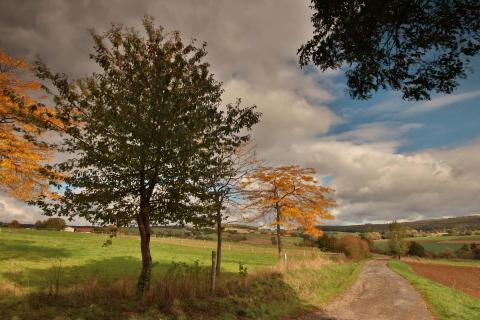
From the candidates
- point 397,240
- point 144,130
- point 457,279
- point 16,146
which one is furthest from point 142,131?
point 397,240

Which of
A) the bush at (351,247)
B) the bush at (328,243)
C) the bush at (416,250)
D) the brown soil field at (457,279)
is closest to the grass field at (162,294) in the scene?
the brown soil field at (457,279)

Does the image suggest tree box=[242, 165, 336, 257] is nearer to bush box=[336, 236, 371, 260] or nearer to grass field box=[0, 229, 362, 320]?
grass field box=[0, 229, 362, 320]

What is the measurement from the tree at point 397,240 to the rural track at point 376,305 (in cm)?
6092

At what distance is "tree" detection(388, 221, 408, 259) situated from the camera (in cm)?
7644

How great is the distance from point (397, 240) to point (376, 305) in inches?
2714

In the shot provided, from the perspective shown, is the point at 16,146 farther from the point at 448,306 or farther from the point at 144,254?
the point at 448,306

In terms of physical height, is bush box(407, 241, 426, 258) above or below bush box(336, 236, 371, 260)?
below

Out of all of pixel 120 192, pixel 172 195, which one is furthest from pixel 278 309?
pixel 120 192

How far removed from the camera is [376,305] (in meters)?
16.0

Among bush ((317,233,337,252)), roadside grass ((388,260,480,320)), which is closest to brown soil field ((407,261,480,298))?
roadside grass ((388,260,480,320))

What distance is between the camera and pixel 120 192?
11.3 meters

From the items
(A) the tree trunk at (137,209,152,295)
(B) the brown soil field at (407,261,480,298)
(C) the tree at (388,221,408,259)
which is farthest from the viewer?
(C) the tree at (388,221,408,259)

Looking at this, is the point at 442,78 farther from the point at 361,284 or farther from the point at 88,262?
the point at 88,262

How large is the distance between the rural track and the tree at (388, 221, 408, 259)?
60.9 meters
